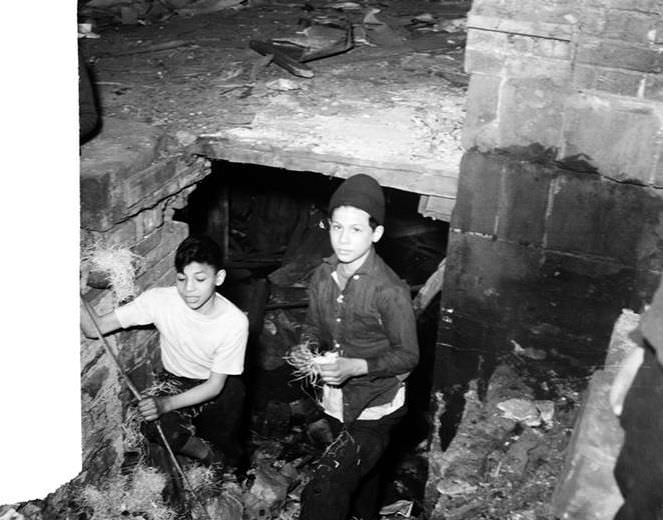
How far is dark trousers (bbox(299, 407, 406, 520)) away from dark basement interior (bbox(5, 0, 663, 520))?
33 centimetres

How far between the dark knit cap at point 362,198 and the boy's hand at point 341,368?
0.69m

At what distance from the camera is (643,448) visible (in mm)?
2367

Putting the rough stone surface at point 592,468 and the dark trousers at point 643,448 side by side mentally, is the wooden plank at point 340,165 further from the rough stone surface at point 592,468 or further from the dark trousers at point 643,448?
the dark trousers at point 643,448

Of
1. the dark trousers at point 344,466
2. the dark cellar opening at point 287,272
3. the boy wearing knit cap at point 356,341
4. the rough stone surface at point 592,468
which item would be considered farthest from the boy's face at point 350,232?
the dark cellar opening at point 287,272

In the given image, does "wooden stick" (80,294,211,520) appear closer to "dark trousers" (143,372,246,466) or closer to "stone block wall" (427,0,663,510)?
"dark trousers" (143,372,246,466)

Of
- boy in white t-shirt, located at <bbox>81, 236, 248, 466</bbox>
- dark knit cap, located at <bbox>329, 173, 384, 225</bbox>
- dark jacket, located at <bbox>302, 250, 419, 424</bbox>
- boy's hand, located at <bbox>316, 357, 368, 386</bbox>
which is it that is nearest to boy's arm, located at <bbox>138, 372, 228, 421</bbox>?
boy in white t-shirt, located at <bbox>81, 236, 248, 466</bbox>

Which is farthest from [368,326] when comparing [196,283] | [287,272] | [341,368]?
[287,272]

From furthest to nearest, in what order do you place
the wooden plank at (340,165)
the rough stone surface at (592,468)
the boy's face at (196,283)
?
the wooden plank at (340,165)
the boy's face at (196,283)
the rough stone surface at (592,468)

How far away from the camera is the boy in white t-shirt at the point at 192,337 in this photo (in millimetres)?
4578

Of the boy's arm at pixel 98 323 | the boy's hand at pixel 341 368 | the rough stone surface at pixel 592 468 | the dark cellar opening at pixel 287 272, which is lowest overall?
the dark cellar opening at pixel 287 272

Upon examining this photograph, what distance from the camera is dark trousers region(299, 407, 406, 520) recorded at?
4.61 meters

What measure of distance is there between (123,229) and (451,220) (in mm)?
1861

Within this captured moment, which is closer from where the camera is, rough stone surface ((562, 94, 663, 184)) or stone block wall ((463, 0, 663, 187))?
stone block wall ((463, 0, 663, 187))

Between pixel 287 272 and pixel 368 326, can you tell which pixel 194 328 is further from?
pixel 287 272
